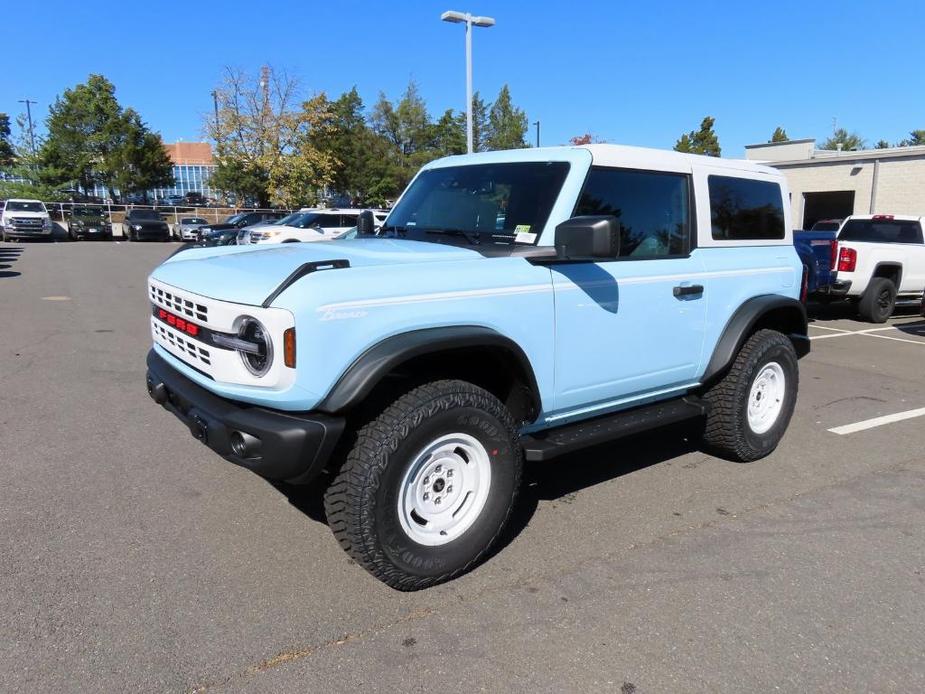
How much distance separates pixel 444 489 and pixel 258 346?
3.57 feet

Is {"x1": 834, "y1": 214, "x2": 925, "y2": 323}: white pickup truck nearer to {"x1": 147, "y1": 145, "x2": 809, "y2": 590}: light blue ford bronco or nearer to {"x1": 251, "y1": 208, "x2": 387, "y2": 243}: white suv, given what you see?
{"x1": 147, "y1": 145, "x2": 809, "y2": 590}: light blue ford bronco

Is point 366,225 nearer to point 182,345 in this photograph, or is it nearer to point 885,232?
point 182,345

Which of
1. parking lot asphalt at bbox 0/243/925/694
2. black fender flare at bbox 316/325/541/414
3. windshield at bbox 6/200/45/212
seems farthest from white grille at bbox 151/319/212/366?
windshield at bbox 6/200/45/212

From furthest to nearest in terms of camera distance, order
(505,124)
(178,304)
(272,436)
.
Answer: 1. (505,124)
2. (178,304)
3. (272,436)

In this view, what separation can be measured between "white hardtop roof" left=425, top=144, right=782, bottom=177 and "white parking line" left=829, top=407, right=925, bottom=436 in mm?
2415

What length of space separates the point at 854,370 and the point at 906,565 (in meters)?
5.06

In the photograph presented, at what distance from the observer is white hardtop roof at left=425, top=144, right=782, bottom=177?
3789 mm

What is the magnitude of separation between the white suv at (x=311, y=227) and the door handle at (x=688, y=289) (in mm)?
15082

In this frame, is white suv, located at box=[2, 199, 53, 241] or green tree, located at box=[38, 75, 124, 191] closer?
white suv, located at box=[2, 199, 53, 241]

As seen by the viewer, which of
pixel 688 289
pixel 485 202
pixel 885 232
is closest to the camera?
pixel 485 202

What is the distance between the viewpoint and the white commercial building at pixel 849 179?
24109mm

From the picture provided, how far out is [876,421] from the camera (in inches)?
230

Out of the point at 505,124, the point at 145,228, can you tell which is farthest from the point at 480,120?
the point at 145,228

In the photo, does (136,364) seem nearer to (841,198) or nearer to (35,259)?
(35,259)
